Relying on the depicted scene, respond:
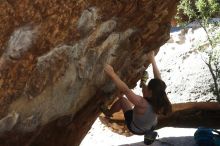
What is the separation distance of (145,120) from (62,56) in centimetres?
202

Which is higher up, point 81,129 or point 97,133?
point 81,129

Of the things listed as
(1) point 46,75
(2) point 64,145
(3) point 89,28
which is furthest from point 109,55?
(2) point 64,145

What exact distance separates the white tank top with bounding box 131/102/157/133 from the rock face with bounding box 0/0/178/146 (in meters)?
1.07

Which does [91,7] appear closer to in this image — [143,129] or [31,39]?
[31,39]

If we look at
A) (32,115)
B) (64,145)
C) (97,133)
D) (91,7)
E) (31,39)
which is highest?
(91,7)

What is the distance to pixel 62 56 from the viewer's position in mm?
6102

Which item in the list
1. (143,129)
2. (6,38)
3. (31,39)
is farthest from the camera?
(143,129)

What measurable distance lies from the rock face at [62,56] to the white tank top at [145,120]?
1.07 m

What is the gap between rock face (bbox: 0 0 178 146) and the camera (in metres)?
5.29

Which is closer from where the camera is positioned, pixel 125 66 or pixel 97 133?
pixel 125 66

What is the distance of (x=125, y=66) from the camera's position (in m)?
8.70

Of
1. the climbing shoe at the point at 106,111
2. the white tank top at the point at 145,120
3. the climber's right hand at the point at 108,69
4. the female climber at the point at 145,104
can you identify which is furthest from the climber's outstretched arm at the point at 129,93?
the climbing shoe at the point at 106,111

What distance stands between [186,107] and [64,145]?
619cm

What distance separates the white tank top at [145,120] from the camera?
6955 millimetres
